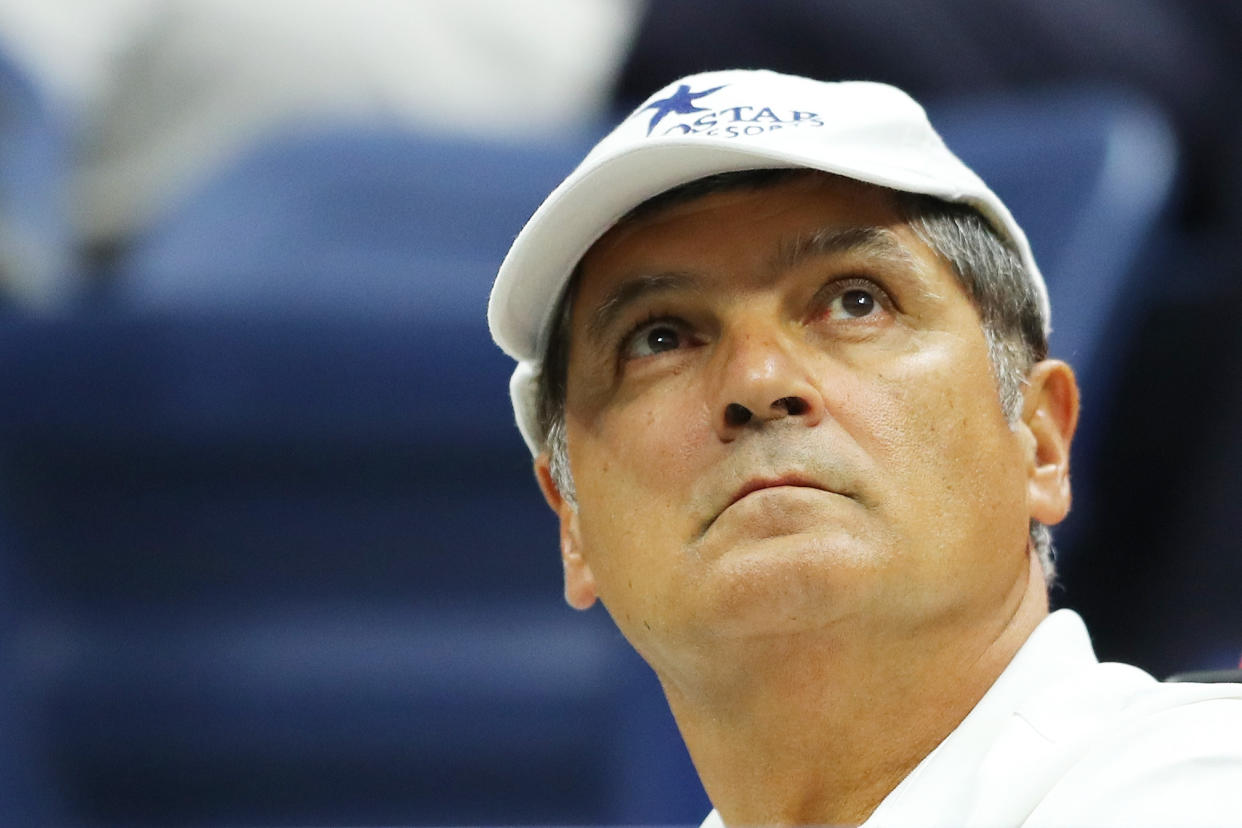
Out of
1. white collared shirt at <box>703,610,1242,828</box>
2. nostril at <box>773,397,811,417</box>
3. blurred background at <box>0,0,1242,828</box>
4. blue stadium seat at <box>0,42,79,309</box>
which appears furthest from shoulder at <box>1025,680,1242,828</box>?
blue stadium seat at <box>0,42,79,309</box>

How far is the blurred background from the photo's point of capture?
122 inches

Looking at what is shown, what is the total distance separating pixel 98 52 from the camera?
4531mm

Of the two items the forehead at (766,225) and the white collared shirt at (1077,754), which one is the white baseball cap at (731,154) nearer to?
the forehead at (766,225)

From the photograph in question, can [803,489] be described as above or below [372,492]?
below

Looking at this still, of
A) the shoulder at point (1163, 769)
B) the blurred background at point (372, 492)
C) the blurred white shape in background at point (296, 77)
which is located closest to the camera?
the shoulder at point (1163, 769)

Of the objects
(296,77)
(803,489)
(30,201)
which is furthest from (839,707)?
(296,77)

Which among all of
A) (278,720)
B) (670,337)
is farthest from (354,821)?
(670,337)

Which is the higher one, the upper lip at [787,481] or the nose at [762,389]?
the nose at [762,389]

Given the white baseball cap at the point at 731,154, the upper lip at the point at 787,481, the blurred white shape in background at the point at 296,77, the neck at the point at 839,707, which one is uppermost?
the blurred white shape in background at the point at 296,77

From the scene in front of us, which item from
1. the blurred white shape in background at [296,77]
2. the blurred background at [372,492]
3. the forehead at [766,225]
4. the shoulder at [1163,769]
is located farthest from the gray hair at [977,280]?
the blurred white shape in background at [296,77]

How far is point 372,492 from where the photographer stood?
3199mm

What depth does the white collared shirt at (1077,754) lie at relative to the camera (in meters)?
1.13

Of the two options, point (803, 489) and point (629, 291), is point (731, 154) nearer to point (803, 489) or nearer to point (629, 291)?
point (629, 291)

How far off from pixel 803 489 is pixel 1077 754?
11.3 inches
